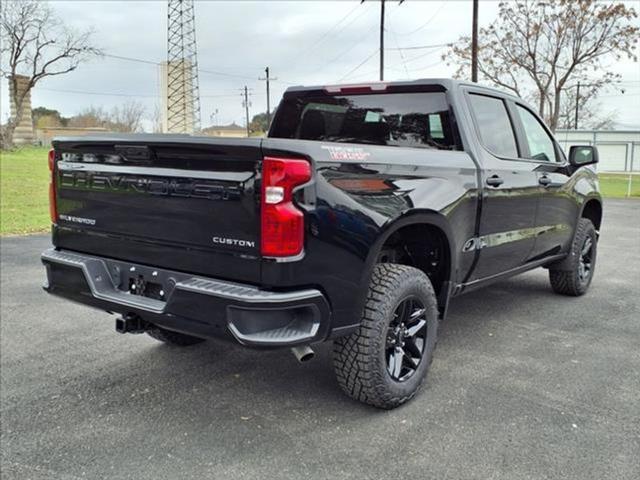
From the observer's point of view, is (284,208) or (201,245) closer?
(284,208)

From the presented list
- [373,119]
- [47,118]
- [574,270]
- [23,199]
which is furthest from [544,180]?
[47,118]

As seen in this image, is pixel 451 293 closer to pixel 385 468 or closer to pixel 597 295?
pixel 385 468

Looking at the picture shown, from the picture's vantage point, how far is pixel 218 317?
2.72 m

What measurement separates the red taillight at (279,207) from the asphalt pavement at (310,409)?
1076mm

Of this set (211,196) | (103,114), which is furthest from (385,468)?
(103,114)

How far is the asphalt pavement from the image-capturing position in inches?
110

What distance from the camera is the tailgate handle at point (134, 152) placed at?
303 cm

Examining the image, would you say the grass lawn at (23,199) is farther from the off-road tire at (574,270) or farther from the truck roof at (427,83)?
the off-road tire at (574,270)

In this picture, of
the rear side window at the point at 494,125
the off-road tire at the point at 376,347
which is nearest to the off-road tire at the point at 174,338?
the off-road tire at the point at 376,347

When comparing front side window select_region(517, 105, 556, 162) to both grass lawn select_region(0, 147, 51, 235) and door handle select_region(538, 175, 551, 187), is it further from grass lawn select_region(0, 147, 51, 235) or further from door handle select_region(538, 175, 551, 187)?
grass lawn select_region(0, 147, 51, 235)

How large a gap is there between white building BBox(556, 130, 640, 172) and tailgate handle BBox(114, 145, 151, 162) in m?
39.4

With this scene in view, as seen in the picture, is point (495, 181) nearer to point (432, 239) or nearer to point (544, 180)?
point (432, 239)

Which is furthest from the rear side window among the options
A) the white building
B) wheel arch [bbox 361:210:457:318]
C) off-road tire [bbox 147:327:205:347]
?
the white building

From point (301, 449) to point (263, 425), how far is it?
0.35m
